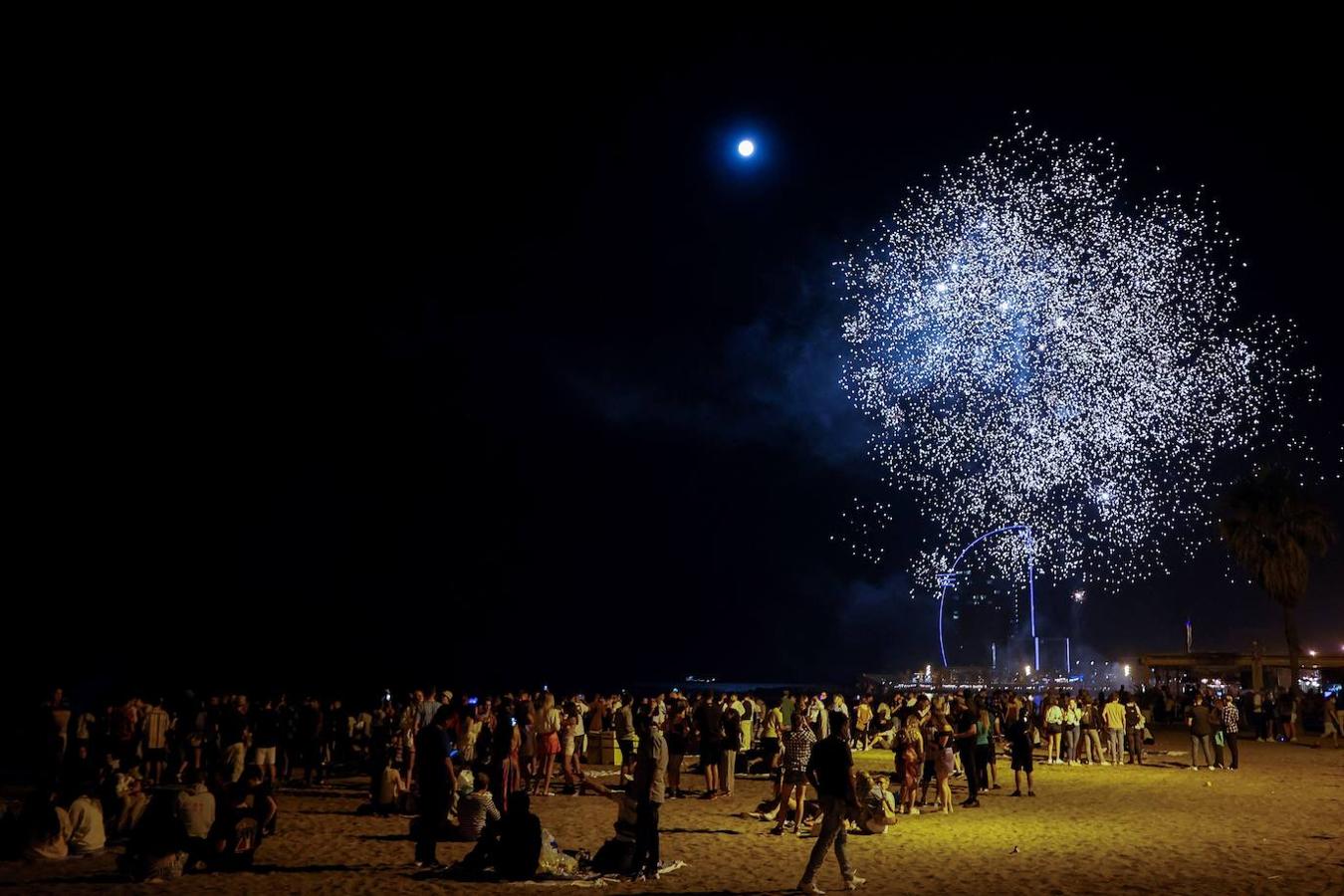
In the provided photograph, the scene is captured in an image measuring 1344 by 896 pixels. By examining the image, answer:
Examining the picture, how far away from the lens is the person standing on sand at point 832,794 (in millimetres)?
10680

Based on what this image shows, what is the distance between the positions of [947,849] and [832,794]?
159 inches

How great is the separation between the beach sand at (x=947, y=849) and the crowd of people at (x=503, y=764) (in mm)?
442

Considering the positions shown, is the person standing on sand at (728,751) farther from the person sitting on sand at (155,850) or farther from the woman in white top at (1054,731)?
the woman in white top at (1054,731)

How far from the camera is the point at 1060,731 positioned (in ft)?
88.8

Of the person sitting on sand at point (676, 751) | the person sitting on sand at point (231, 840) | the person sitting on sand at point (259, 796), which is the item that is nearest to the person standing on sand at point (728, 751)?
the person sitting on sand at point (676, 751)

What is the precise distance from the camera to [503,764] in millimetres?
15766

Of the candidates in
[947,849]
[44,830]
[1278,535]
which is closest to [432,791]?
[44,830]

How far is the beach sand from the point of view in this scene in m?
11.4

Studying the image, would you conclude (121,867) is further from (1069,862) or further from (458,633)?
(458,633)

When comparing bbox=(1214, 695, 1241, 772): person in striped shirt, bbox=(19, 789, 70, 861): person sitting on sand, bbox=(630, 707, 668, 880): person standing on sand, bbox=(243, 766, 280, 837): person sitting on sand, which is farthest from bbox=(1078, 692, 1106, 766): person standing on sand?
bbox=(19, 789, 70, 861): person sitting on sand

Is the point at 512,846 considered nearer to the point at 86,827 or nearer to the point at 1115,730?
the point at 86,827

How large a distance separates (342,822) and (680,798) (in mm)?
5931

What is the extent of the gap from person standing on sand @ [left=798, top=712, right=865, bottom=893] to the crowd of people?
2 centimetres

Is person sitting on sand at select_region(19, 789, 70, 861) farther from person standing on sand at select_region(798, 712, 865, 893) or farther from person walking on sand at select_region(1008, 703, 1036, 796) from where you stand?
person walking on sand at select_region(1008, 703, 1036, 796)
